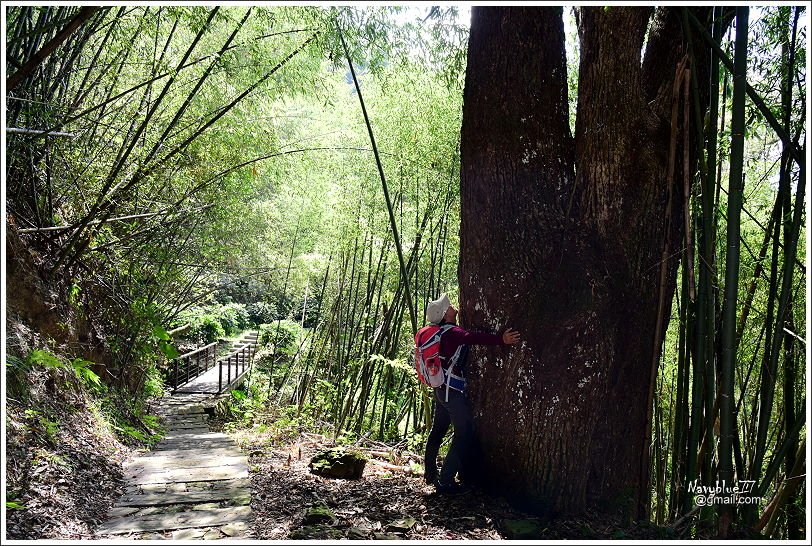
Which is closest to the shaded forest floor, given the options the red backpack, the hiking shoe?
the hiking shoe

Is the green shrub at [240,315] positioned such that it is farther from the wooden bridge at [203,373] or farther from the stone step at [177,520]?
the stone step at [177,520]

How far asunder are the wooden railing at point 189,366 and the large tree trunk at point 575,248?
7.25 metres

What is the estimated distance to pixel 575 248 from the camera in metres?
2.63

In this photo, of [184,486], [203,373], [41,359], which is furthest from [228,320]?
[184,486]

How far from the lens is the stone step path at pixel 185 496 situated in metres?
2.57

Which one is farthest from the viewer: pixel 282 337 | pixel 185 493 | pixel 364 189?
pixel 282 337

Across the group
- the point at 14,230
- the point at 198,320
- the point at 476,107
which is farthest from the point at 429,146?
the point at 198,320

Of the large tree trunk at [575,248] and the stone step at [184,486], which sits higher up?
the large tree trunk at [575,248]

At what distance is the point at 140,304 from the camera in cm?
582

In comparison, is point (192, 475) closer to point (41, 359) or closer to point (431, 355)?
point (41, 359)

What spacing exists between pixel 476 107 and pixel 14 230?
3.14 metres

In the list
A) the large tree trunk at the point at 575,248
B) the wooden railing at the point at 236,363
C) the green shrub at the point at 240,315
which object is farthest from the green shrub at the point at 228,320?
the large tree trunk at the point at 575,248

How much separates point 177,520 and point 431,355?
128 cm

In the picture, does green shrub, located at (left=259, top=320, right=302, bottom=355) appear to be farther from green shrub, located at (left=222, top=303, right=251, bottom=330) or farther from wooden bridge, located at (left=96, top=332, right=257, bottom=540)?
wooden bridge, located at (left=96, top=332, right=257, bottom=540)
